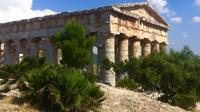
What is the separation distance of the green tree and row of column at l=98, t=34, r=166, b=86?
9.01 metres

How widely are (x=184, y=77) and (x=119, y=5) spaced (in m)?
8.51

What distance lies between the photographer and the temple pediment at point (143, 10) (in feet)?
100

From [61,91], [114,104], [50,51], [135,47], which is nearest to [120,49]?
[135,47]

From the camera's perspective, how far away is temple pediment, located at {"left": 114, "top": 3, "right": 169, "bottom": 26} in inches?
1203

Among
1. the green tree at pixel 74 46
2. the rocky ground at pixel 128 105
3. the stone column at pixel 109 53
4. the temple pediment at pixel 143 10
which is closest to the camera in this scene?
the rocky ground at pixel 128 105

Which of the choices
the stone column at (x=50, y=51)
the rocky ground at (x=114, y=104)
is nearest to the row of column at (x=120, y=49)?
the stone column at (x=50, y=51)

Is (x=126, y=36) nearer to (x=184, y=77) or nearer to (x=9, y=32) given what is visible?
(x=184, y=77)

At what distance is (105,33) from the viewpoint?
28.2 meters

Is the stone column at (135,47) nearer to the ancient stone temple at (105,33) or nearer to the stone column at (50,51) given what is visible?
the ancient stone temple at (105,33)

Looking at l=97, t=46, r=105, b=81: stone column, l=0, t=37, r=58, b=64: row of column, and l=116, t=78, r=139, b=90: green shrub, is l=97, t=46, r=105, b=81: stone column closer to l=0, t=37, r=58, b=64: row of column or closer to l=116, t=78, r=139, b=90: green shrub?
l=116, t=78, r=139, b=90: green shrub

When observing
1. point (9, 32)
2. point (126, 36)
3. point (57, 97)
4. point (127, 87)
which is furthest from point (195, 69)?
point (9, 32)

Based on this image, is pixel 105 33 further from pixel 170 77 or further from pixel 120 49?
pixel 170 77

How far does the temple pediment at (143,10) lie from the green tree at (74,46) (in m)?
10.5

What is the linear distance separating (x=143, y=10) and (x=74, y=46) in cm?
1652
